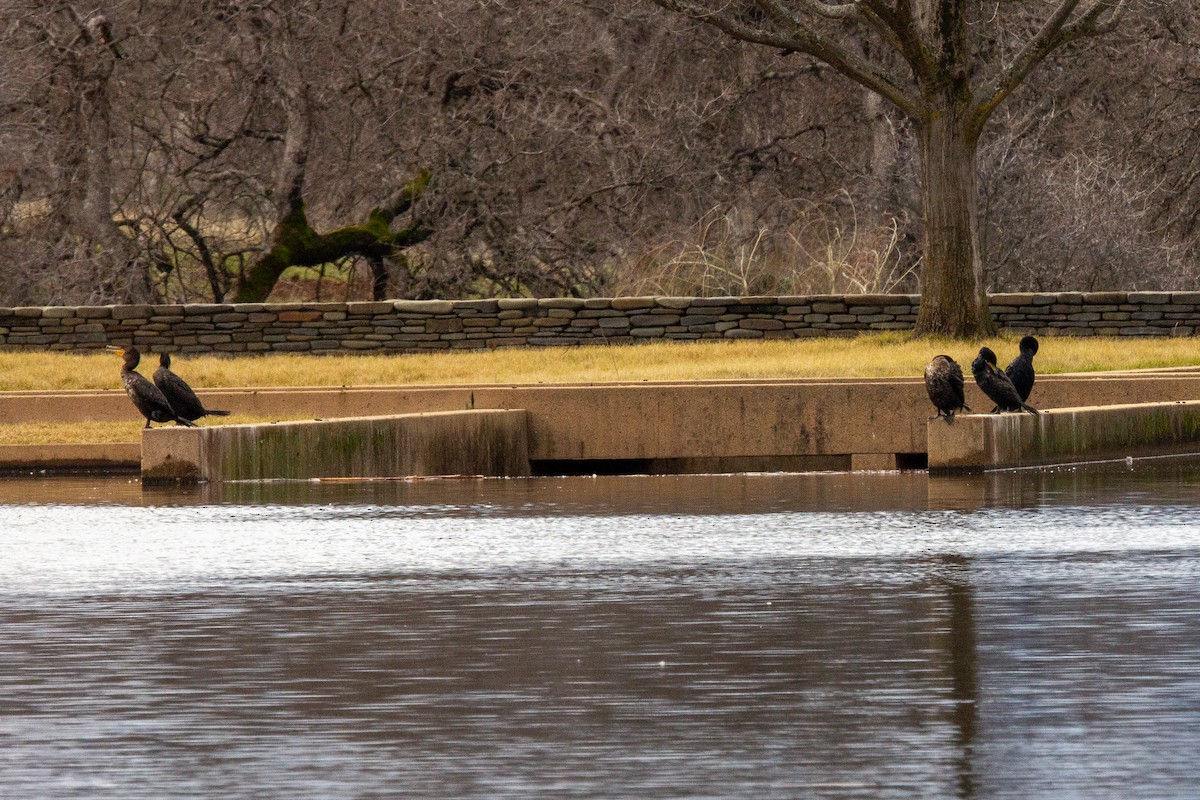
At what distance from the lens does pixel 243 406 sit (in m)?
21.7

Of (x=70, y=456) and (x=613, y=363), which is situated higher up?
(x=613, y=363)

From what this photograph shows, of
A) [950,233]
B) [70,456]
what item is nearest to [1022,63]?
[950,233]

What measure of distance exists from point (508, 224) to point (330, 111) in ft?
11.9

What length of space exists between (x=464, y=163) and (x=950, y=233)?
893 cm

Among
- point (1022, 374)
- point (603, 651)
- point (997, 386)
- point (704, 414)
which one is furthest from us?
point (704, 414)

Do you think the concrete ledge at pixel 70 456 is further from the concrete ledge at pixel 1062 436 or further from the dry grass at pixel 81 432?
the concrete ledge at pixel 1062 436

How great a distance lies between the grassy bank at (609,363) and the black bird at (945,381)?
13.1ft

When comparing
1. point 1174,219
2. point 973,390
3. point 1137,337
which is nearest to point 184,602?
point 973,390

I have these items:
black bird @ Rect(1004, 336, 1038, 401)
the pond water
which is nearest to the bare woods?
black bird @ Rect(1004, 336, 1038, 401)

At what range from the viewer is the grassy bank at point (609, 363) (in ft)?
78.8

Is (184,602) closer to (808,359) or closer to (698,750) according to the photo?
(698,750)

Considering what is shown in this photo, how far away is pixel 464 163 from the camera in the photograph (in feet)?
109

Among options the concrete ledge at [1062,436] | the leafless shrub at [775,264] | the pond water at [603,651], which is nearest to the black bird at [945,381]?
the concrete ledge at [1062,436]

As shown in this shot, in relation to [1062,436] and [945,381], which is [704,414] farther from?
[1062,436]
